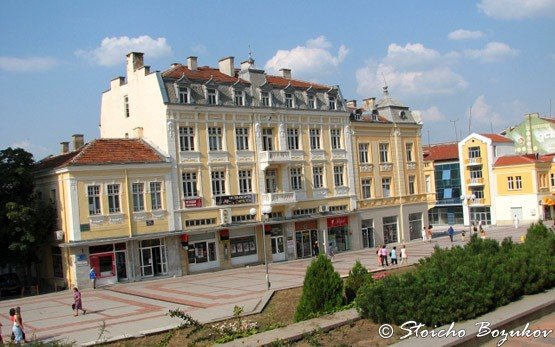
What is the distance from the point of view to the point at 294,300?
24016mm

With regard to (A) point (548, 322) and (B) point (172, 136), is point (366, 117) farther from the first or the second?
(A) point (548, 322)

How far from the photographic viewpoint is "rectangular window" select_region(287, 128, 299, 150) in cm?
4741

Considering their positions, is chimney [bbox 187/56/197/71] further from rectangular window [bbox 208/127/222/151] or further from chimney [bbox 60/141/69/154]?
chimney [bbox 60/141/69/154]

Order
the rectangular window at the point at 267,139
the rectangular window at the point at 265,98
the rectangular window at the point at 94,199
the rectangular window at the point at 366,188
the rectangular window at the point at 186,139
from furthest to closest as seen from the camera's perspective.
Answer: the rectangular window at the point at 366,188, the rectangular window at the point at 267,139, the rectangular window at the point at 265,98, the rectangular window at the point at 186,139, the rectangular window at the point at 94,199

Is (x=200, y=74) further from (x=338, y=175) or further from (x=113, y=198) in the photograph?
(x=338, y=175)

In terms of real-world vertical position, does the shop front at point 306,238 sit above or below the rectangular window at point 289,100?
below

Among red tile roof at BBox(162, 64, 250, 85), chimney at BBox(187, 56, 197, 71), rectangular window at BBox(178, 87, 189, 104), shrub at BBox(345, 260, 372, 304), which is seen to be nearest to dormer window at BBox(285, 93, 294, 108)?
red tile roof at BBox(162, 64, 250, 85)

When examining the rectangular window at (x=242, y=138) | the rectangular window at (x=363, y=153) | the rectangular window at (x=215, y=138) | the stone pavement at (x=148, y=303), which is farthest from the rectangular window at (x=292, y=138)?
the stone pavement at (x=148, y=303)

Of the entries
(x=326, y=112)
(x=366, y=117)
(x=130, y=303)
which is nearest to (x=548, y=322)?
(x=130, y=303)

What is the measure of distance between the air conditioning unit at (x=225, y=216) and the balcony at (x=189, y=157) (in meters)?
3.84

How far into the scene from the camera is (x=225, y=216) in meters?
42.3

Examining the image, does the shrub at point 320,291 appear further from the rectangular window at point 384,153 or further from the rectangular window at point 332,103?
the rectangular window at point 384,153

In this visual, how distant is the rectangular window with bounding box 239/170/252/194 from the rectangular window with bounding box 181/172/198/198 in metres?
3.84

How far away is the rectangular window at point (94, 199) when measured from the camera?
36844 mm
